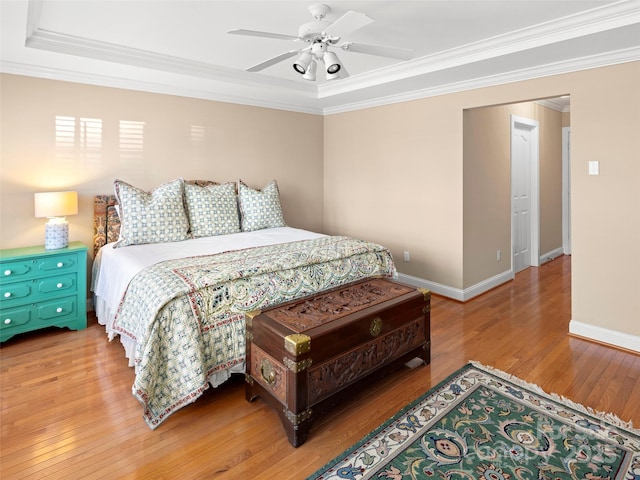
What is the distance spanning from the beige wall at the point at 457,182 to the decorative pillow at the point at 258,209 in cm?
127

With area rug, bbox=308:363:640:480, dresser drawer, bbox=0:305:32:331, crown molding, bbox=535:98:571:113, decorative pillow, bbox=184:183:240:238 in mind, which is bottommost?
area rug, bbox=308:363:640:480

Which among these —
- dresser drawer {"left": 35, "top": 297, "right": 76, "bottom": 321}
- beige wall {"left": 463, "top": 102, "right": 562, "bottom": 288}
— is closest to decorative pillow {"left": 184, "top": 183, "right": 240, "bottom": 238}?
dresser drawer {"left": 35, "top": 297, "right": 76, "bottom": 321}

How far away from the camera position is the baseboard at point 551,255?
5.54 metres

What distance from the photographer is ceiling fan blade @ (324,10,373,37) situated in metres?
1.96

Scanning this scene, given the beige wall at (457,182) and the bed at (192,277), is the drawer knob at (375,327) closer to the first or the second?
the bed at (192,277)

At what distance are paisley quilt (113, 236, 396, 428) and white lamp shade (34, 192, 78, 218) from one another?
1190 millimetres

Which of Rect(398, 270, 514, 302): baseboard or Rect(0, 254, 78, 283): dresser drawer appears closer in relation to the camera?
Rect(0, 254, 78, 283): dresser drawer

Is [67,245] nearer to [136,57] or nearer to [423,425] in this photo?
[136,57]

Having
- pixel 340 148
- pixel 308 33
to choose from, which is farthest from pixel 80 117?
pixel 340 148

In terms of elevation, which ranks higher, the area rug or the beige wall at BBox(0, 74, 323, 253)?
the beige wall at BBox(0, 74, 323, 253)

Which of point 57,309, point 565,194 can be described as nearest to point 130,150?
point 57,309

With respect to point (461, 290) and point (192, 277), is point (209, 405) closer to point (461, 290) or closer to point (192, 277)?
point (192, 277)

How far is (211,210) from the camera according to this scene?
374 centimetres

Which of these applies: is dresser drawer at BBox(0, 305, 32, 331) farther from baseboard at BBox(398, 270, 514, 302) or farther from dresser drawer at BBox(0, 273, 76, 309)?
baseboard at BBox(398, 270, 514, 302)
